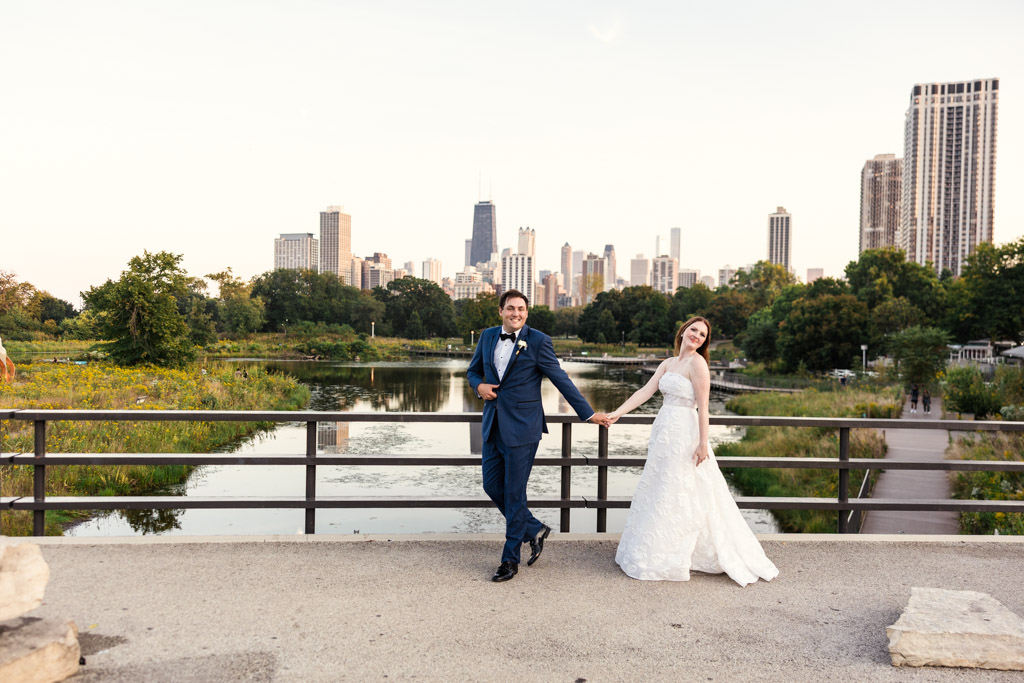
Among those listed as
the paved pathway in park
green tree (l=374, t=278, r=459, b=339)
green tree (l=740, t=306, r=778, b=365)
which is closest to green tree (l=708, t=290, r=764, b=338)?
green tree (l=740, t=306, r=778, b=365)

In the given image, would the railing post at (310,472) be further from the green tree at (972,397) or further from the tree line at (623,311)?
the tree line at (623,311)

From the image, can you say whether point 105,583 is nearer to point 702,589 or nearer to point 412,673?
point 412,673

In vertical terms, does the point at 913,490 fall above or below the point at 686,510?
below

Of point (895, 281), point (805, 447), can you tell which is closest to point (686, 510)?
point (805, 447)

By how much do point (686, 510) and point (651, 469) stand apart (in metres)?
0.36

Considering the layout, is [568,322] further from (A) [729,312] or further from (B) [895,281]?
(B) [895,281]

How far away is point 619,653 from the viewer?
363 cm

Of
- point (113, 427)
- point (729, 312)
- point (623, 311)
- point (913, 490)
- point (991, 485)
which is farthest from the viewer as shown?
point (623, 311)

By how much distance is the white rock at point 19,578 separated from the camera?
3.18 meters

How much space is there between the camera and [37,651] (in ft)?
10.3

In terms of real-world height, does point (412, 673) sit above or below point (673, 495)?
below

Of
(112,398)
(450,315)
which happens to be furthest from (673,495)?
(450,315)

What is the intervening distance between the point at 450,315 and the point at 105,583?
113074 mm

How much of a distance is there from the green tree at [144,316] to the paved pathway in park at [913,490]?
26.8 meters
